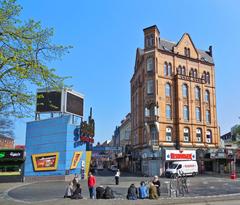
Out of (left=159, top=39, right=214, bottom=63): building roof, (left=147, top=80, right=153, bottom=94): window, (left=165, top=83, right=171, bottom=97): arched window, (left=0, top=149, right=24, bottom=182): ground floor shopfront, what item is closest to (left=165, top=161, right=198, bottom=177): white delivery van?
(left=165, top=83, right=171, bottom=97): arched window

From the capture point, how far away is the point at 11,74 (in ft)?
41.7

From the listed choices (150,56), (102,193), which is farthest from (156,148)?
(102,193)

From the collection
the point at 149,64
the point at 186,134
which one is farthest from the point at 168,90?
the point at 186,134

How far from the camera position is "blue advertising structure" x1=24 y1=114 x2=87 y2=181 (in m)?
38.7

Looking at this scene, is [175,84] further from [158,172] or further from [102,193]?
[102,193]

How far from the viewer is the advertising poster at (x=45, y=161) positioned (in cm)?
3891

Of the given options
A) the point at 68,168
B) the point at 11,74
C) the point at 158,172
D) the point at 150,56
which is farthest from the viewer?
the point at 150,56

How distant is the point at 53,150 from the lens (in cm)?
3925

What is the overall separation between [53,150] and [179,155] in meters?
21.9

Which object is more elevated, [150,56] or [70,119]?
[150,56]

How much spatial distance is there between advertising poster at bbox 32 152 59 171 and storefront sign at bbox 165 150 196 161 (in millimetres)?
19196

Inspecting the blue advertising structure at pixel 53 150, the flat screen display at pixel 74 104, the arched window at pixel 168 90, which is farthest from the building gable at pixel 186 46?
the blue advertising structure at pixel 53 150

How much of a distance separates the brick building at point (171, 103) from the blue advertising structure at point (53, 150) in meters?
16.4

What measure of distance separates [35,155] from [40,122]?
425 cm
